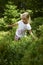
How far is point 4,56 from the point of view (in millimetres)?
8469

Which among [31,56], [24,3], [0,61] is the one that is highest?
[31,56]

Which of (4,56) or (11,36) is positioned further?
(11,36)

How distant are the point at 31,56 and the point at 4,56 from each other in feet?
3.86

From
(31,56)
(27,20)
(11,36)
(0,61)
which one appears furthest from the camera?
(11,36)

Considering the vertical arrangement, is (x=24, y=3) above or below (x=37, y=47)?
below

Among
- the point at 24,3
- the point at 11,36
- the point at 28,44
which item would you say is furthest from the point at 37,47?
the point at 24,3

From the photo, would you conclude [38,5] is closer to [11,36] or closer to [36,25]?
[36,25]

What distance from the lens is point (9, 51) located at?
858cm

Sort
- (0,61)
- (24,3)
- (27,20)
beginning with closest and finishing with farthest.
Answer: (0,61)
(27,20)
(24,3)

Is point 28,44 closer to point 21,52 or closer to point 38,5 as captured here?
point 21,52

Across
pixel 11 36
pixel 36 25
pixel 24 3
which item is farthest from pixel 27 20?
pixel 24 3

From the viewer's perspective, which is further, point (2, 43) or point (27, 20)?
point (27, 20)

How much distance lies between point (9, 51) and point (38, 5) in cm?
975

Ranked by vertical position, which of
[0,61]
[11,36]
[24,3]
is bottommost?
[24,3]
